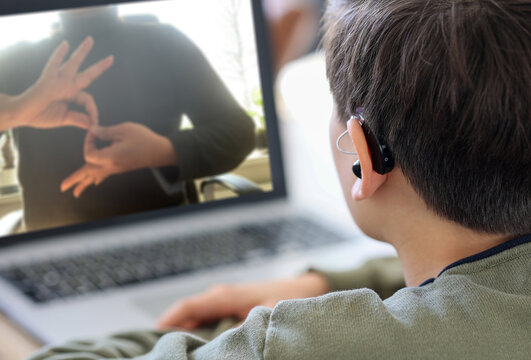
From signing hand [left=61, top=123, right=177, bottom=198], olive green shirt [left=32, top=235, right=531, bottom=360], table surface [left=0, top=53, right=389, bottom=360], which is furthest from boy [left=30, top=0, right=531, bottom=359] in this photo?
table surface [left=0, top=53, right=389, bottom=360]

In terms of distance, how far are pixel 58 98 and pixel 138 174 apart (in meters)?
0.15

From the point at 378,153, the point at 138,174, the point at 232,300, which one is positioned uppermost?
the point at 378,153

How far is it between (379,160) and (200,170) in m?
0.38

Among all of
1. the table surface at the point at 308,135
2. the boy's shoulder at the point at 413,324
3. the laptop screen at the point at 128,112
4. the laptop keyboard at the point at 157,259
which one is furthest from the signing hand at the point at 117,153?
the boy's shoulder at the point at 413,324

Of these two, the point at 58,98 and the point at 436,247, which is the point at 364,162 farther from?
the point at 58,98

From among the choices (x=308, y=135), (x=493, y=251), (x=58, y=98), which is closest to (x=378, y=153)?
(x=493, y=251)

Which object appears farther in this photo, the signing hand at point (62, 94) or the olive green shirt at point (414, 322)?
the signing hand at point (62, 94)

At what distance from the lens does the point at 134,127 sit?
0.84 meters

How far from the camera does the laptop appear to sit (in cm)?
81

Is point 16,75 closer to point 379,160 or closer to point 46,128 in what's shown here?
point 46,128

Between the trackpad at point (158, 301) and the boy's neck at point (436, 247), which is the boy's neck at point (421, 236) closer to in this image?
the boy's neck at point (436, 247)

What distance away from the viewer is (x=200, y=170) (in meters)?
0.88

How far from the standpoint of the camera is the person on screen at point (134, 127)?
819 mm

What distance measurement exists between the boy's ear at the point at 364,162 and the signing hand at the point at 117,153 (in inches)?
14.5
